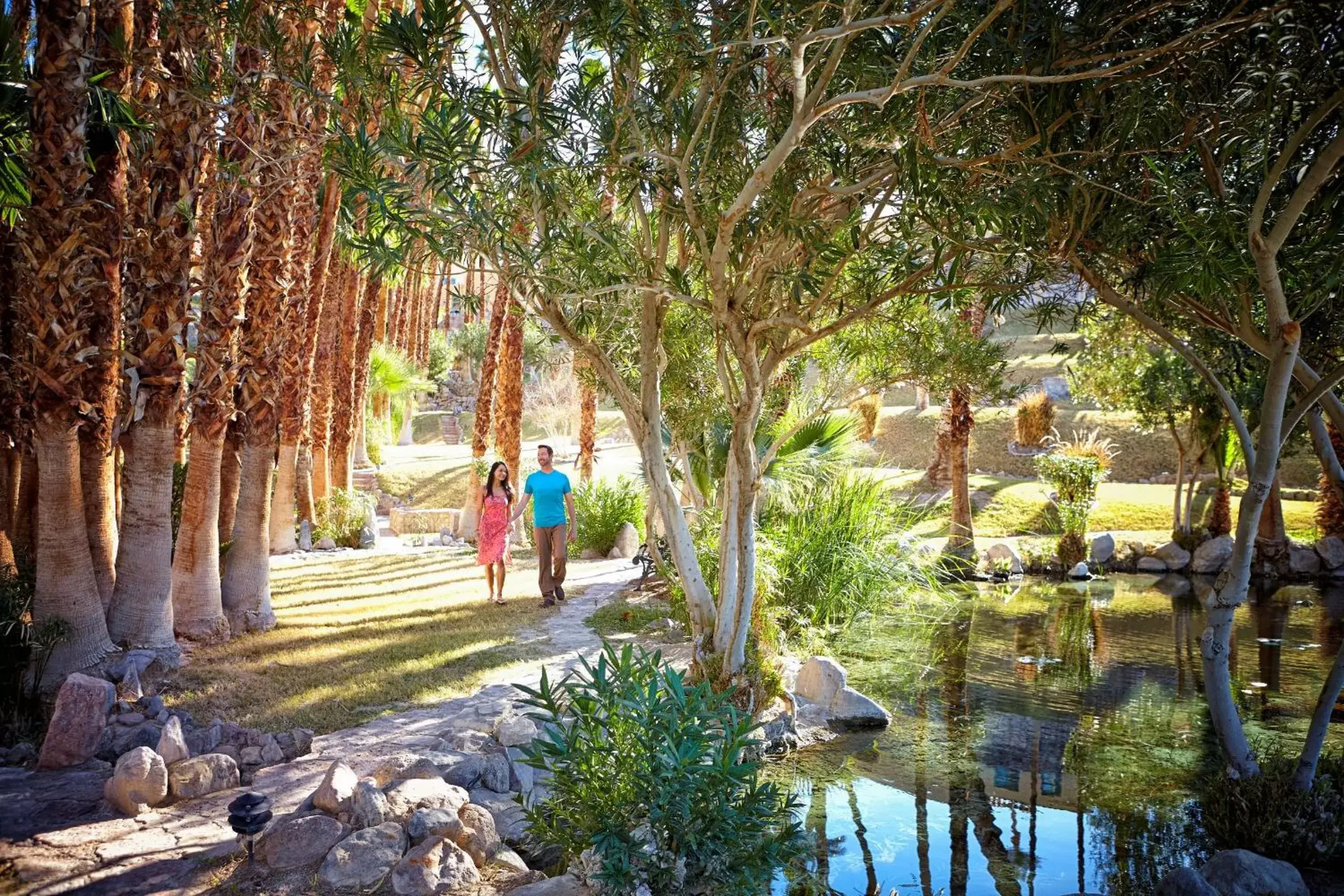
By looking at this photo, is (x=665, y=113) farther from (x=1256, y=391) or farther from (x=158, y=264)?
(x=1256, y=391)

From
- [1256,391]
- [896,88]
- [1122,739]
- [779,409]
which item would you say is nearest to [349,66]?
[896,88]

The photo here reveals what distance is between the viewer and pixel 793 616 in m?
9.79

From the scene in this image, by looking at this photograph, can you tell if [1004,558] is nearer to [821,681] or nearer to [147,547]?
[821,681]

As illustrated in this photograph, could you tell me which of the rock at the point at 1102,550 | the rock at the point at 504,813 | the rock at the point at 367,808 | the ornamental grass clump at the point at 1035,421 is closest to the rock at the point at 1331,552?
the rock at the point at 1102,550

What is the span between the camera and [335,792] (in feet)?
13.5

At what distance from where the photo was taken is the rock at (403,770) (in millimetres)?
4641

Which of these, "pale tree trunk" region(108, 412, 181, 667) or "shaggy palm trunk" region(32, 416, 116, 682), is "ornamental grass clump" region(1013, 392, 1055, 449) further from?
"shaggy palm trunk" region(32, 416, 116, 682)

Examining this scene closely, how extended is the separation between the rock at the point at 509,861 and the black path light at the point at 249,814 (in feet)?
3.39

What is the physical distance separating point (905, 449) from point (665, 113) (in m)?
23.7

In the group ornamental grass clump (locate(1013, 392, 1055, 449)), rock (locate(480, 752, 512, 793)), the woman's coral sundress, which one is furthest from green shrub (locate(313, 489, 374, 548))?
ornamental grass clump (locate(1013, 392, 1055, 449))

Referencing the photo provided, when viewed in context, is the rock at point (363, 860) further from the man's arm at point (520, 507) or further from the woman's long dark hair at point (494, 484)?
the man's arm at point (520, 507)

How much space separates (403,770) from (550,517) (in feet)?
17.6

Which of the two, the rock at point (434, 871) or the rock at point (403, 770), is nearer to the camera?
the rock at point (434, 871)

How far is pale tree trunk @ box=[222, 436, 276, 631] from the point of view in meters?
8.29
